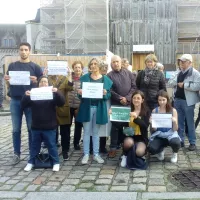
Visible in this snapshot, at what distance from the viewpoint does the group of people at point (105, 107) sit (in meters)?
5.98

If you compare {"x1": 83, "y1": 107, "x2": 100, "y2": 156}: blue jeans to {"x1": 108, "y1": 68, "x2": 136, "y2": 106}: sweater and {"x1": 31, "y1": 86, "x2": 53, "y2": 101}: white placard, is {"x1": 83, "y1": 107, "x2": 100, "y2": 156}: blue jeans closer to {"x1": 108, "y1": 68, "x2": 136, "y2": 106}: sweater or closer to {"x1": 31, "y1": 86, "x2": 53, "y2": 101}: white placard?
{"x1": 108, "y1": 68, "x2": 136, "y2": 106}: sweater

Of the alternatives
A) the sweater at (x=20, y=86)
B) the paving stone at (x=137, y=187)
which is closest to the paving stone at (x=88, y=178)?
the paving stone at (x=137, y=187)

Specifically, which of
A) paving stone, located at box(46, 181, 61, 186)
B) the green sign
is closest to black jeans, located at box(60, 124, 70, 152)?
the green sign

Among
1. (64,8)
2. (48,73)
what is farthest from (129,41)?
(48,73)

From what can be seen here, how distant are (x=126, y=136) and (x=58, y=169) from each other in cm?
128

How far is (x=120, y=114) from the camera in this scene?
6168 mm

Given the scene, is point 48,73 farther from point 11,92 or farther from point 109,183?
point 109,183

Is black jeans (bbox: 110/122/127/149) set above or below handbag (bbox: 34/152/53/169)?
above

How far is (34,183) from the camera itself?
536cm

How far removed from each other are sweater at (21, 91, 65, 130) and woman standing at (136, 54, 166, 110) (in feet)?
5.87

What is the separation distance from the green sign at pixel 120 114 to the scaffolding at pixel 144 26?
26.1 meters

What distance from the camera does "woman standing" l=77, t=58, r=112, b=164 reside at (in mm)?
6277

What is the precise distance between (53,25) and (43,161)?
27.5 meters

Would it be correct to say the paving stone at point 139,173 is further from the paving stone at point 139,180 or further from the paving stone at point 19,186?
the paving stone at point 19,186
